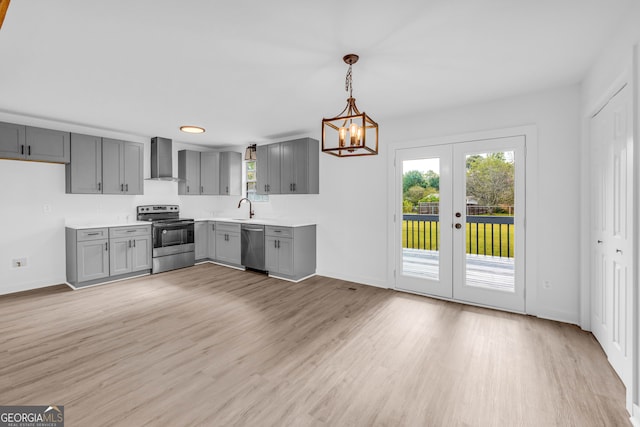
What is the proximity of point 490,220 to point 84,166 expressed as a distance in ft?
19.7

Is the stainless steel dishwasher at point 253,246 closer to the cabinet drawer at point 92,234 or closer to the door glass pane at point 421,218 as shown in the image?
the cabinet drawer at point 92,234

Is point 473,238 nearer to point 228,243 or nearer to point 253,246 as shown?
point 253,246

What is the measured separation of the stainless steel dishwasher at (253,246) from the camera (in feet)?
16.8

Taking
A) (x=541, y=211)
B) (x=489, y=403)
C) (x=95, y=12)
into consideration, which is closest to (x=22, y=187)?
(x=95, y=12)

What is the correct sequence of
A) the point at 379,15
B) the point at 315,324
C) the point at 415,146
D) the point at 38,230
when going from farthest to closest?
1. the point at 38,230
2. the point at 415,146
3. the point at 315,324
4. the point at 379,15

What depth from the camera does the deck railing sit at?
11.5ft

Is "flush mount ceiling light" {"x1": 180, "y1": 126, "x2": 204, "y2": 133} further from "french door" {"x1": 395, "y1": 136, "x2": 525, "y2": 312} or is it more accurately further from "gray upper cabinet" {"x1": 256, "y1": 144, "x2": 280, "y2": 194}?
"french door" {"x1": 395, "y1": 136, "x2": 525, "y2": 312}

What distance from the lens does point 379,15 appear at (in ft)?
6.39

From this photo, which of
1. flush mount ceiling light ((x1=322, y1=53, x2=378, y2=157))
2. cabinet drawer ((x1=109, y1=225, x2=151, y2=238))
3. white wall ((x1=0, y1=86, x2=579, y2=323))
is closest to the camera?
flush mount ceiling light ((x1=322, y1=53, x2=378, y2=157))

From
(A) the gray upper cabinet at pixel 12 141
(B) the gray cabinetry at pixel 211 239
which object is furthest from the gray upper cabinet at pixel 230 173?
(A) the gray upper cabinet at pixel 12 141

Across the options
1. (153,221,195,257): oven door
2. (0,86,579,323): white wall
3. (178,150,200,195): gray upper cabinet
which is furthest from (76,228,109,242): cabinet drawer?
(178,150,200,195): gray upper cabinet

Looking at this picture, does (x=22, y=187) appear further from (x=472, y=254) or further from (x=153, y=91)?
(x=472, y=254)

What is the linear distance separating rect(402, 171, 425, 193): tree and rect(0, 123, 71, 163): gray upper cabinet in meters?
5.10

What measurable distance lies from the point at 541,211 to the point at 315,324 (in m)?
2.86
